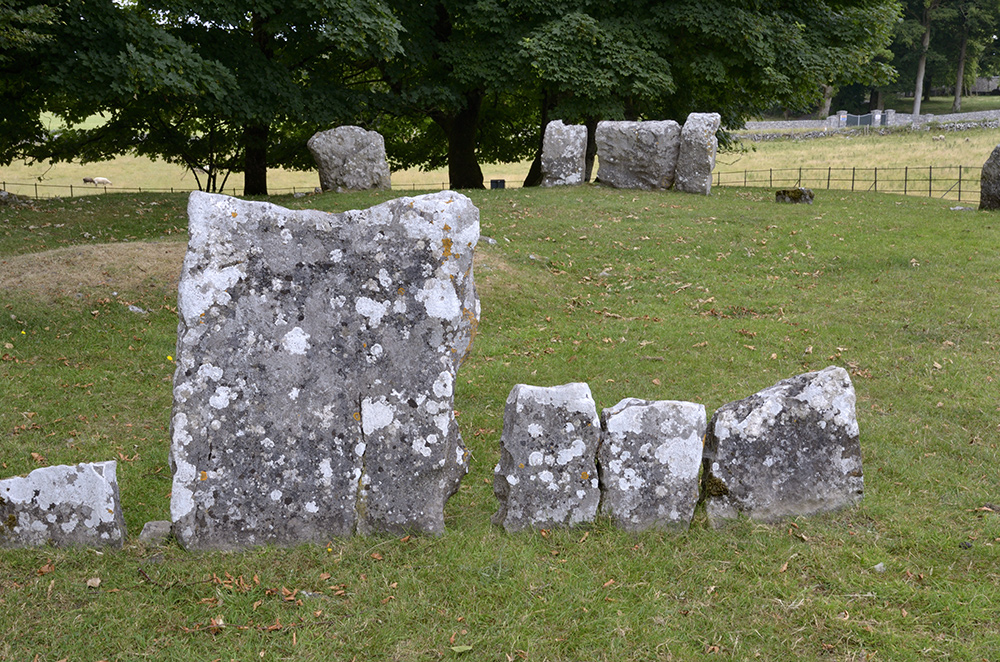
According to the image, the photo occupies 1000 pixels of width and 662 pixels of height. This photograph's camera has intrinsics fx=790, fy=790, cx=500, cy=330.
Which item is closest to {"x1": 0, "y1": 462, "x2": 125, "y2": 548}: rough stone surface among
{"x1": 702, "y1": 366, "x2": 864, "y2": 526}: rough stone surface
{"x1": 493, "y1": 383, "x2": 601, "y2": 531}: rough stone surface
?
{"x1": 493, "y1": 383, "x2": 601, "y2": 531}: rough stone surface

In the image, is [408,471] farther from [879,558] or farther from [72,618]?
[879,558]

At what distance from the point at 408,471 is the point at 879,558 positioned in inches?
134

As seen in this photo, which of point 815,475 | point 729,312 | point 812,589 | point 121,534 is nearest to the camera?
point 812,589

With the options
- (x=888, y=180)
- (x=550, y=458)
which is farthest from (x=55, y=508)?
(x=888, y=180)

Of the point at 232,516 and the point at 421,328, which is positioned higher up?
the point at 421,328

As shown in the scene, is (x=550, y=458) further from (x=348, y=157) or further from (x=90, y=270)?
(x=348, y=157)

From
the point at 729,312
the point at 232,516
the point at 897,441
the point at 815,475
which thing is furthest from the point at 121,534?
the point at 729,312

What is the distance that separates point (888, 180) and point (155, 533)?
39711 mm

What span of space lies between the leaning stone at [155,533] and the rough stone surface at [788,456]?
4.11 m

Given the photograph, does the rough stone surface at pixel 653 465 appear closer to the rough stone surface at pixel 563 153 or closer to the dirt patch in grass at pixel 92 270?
the dirt patch in grass at pixel 92 270

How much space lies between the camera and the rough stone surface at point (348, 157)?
2369cm

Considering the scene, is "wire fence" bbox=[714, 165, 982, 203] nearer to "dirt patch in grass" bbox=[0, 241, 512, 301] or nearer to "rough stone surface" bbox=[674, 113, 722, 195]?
"rough stone surface" bbox=[674, 113, 722, 195]

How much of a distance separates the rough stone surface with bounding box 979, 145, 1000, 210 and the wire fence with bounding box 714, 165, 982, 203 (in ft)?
29.1

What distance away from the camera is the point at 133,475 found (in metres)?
7.42
